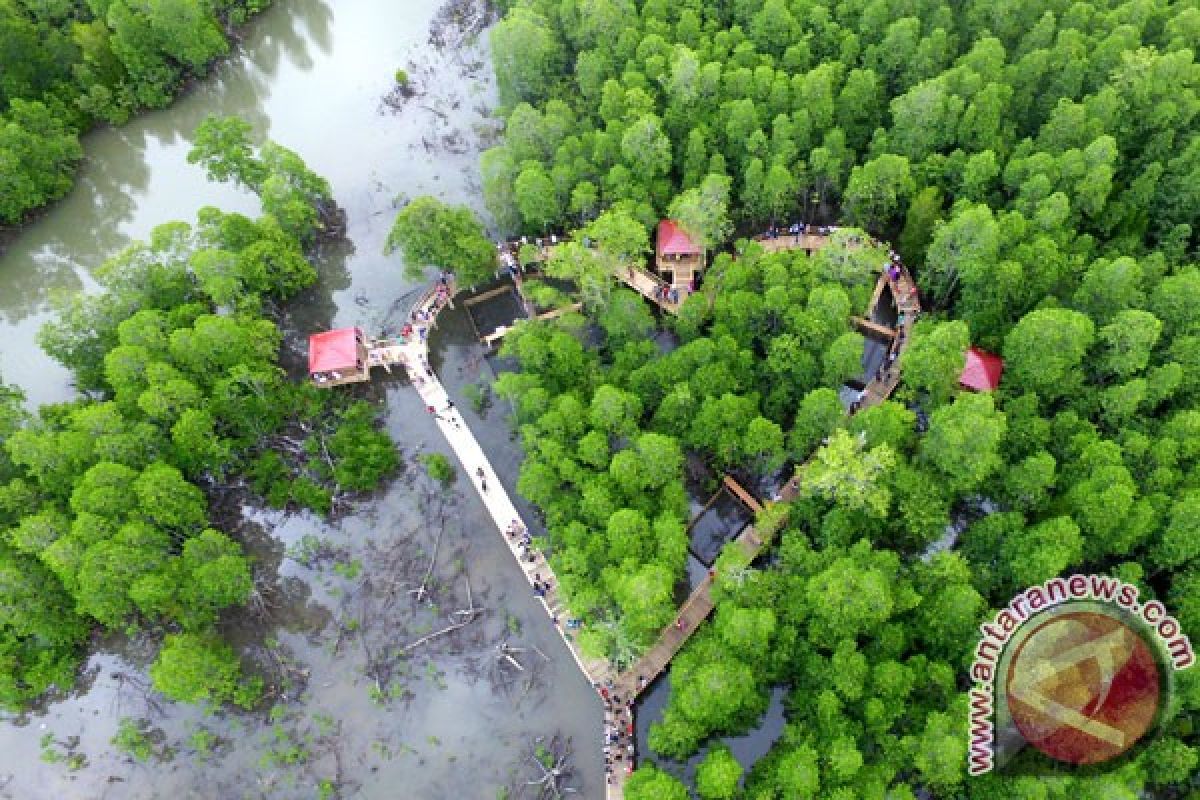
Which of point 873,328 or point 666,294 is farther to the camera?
point 666,294

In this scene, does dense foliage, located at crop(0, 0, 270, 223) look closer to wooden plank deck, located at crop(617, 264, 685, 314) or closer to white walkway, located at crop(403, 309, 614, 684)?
white walkway, located at crop(403, 309, 614, 684)

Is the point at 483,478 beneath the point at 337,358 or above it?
beneath

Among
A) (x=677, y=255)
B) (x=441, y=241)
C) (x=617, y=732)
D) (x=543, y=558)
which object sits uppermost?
(x=441, y=241)

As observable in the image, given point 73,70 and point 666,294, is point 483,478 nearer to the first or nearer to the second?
point 666,294

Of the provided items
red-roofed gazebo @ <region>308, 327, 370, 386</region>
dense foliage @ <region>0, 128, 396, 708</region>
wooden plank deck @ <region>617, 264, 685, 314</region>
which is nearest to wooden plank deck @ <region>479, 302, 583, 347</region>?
wooden plank deck @ <region>617, 264, 685, 314</region>

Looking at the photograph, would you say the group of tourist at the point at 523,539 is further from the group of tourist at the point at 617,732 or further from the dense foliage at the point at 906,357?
the group of tourist at the point at 617,732

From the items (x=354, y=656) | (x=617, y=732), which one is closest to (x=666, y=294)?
(x=617, y=732)
